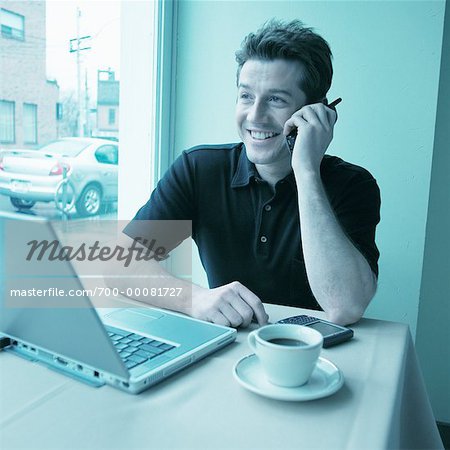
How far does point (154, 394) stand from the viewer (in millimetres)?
601

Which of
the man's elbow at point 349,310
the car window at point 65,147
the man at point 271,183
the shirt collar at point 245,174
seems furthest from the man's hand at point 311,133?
the car window at point 65,147

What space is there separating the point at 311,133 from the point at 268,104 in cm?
19

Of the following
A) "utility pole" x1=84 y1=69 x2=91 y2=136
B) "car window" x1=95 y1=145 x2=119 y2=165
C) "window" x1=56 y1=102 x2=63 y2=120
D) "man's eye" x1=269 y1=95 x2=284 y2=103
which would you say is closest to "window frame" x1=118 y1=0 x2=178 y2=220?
"car window" x1=95 y1=145 x2=119 y2=165

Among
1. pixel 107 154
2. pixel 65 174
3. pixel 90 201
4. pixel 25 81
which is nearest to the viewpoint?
pixel 25 81

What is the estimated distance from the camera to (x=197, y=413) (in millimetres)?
558

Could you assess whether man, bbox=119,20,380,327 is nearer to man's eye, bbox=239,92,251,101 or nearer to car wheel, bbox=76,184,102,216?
man's eye, bbox=239,92,251,101

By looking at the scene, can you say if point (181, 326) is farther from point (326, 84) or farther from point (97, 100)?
point (97, 100)

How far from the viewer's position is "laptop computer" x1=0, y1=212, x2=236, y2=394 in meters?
0.55

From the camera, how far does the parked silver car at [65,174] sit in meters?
1.50

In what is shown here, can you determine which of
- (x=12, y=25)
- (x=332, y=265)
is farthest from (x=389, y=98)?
(x=12, y=25)

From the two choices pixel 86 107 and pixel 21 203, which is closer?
pixel 21 203

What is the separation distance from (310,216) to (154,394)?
597 millimetres

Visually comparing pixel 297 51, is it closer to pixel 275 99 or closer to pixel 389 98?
pixel 275 99

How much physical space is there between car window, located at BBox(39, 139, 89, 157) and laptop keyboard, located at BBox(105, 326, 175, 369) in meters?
1.03
